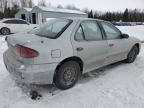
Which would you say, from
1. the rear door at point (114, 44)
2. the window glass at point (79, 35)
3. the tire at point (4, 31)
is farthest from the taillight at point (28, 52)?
the tire at point (4, 31)

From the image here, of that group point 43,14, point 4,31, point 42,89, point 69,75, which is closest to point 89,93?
point 69,75

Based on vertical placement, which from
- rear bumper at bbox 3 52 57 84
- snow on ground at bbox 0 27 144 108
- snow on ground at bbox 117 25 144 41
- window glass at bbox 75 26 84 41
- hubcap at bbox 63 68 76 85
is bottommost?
snow on ground at bbox 0 27 144 108

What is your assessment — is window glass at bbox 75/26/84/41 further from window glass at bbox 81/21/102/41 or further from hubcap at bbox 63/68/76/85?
hubcap at bbox 63/68/76/85

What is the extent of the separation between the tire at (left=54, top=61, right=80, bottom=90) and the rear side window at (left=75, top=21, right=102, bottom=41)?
2.00ft

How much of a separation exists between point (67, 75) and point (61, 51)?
61cm

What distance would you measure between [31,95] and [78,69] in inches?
45.3

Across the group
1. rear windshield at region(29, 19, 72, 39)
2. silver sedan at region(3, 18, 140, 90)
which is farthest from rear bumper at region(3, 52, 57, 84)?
rear windshield at region(29, 19, 72, 39)

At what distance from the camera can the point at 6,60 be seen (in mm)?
3709

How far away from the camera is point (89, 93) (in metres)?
3.56

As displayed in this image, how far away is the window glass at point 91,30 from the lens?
386 cm

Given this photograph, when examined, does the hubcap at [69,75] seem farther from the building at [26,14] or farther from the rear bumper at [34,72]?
the building at [26,14]

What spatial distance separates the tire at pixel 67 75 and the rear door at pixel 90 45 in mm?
248

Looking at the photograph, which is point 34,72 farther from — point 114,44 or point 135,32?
point 135,32

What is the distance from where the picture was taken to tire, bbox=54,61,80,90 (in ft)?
11.2
